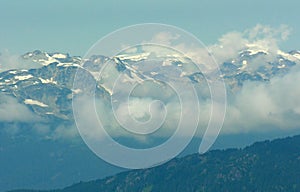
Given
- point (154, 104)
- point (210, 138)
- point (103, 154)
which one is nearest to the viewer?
point (103, 154)

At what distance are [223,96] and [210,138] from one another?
11.6 meters

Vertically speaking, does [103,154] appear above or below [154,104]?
below

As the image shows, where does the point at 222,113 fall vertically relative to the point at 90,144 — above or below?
above

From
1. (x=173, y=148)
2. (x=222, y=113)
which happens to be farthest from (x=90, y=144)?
(x=222, y=113)

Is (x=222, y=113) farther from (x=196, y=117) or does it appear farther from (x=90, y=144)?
(x=90, y=144)

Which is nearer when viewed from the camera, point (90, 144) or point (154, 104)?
point (90, 144)

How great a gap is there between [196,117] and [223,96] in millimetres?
11830

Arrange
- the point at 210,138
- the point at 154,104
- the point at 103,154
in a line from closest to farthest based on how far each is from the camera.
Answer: the point at 103,154, the point at 210,138, the point at 154,104

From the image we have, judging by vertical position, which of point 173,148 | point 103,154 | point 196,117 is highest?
point 196,117

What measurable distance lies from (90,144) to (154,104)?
3540 centimetres

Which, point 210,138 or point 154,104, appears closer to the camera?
point 210,138

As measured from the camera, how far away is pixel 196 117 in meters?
132

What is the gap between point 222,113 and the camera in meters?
123

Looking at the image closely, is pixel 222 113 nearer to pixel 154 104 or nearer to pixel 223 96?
pixel 223 96
